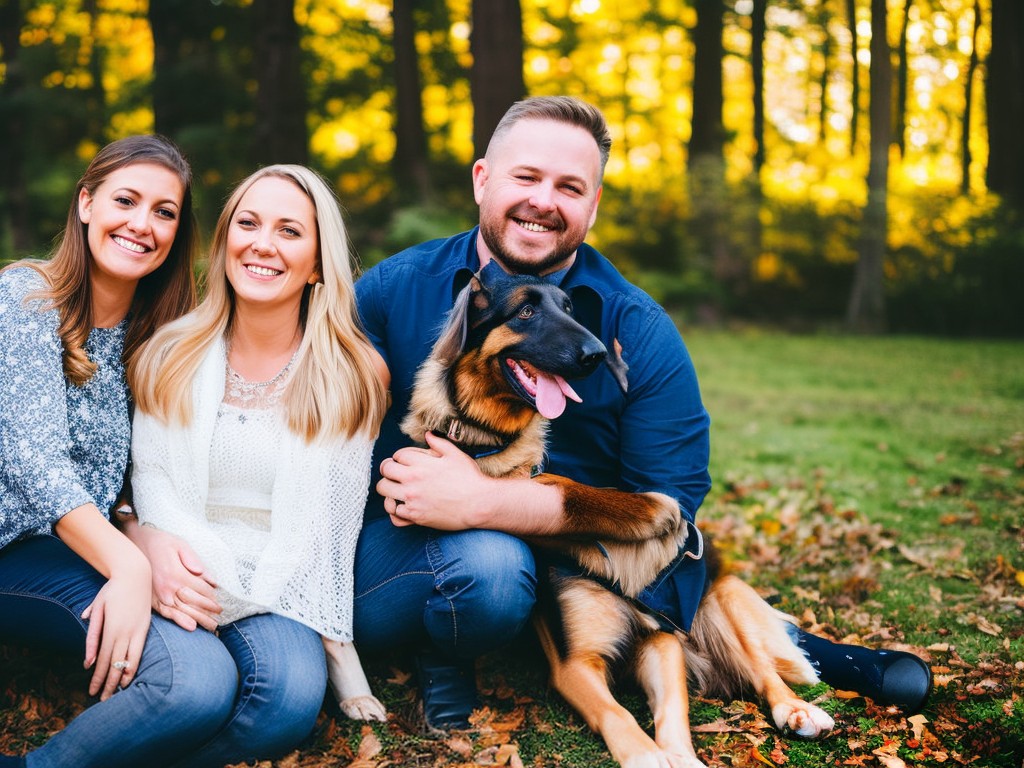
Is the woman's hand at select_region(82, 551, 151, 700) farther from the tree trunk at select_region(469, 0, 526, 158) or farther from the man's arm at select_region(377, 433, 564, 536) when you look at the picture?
the tree trunk at select_region(469, 0, 526, 158)

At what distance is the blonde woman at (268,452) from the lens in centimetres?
252

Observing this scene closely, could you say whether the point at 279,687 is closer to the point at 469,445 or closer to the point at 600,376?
the point at 469,445

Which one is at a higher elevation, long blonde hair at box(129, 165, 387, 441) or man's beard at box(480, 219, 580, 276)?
man's beard at box(480, 219, 580, 276)

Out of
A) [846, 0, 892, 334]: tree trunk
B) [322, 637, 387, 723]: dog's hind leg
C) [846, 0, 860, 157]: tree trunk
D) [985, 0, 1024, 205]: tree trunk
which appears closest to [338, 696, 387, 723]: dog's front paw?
[322, 637, 387, 723]: dog's hind leg

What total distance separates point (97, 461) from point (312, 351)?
75 cm

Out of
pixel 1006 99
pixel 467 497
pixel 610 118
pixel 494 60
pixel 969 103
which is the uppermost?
pixel 969 103

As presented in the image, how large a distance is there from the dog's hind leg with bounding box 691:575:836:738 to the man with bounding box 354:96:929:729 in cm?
16

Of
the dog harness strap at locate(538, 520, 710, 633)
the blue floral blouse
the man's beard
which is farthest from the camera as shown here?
the man's beard

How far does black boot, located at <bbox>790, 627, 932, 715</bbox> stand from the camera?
2697 mm

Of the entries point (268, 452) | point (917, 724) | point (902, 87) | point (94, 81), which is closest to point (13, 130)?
point (94, 81)

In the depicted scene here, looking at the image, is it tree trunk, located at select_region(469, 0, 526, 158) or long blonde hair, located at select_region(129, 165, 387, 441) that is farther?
tree trunk, located at select_region(469, 0, 526, 158)

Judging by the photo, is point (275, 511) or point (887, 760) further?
point (275, 511)

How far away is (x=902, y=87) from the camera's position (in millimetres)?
21375

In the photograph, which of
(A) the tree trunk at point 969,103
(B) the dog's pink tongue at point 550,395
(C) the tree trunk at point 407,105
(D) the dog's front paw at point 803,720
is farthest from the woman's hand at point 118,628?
(A) the tree trunk at point 969,103
